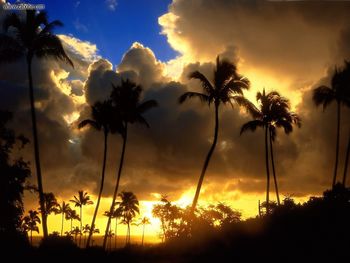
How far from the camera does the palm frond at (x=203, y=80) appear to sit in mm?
33062

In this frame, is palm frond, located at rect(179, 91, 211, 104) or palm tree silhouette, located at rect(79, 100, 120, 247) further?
palm tree silhouette, located at rect(79, 100, 120, 247)

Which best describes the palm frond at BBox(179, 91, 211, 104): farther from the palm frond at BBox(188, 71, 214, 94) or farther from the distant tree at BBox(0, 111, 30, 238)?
the distant tree at BBox(0, 111, 30, 238)

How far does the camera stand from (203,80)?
3312 cm

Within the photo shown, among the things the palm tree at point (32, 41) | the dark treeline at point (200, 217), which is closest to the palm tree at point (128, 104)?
the dark treeline at point (200, 217)

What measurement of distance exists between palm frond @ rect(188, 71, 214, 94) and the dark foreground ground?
10.8 meters

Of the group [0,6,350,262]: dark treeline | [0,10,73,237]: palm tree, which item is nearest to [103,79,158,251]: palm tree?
[0,6,350,262]: dark treeline

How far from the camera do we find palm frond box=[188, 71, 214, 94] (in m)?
33.1

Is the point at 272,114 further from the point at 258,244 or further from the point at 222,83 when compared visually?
the point at 258,244

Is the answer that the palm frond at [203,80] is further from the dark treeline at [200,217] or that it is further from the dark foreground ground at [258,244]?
the dark foreground ground at [258,244]

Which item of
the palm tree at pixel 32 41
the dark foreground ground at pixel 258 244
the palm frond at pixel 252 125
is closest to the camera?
the dark foreground ground at pixel 258 244

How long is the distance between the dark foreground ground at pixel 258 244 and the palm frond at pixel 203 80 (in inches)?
427

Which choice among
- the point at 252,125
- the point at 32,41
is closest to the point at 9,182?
the point at 32,41

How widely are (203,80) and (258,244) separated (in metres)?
16.1

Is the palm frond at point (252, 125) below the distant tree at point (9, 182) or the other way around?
the other way around
